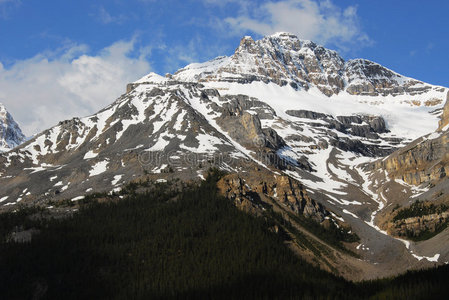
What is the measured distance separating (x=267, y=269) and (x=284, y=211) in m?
65.8

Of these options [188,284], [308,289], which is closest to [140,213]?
[188,284]

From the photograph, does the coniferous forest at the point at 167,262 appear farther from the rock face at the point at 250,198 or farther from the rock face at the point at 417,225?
the rock face at the point at 417,225

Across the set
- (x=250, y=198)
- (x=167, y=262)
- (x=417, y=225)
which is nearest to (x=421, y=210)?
(x=417, y=225)

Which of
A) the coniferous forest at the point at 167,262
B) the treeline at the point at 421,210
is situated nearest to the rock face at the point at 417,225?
the treeline at the point at 421,210

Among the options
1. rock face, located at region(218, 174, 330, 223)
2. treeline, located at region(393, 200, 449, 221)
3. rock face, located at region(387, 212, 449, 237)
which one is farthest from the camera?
treeline, located at region(393, 200, 449, 221)

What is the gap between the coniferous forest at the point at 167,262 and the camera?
106m

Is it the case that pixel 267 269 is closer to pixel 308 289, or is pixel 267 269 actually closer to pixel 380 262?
pixel 308 289

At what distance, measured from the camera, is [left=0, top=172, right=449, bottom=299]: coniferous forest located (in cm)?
10638

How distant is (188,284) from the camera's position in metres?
110

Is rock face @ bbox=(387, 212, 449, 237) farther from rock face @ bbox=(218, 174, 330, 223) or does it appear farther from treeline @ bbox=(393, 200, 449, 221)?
rock face @ bbox=(218, 174, 330, 223)

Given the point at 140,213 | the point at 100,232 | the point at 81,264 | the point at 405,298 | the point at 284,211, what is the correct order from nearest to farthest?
the point at 405,298, the point at 81,264, the point at 100,232, the point at 140,213, the point at 284,211

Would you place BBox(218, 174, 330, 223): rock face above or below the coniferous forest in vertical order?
above

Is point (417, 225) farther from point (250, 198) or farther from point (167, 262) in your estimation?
point (167, 262)

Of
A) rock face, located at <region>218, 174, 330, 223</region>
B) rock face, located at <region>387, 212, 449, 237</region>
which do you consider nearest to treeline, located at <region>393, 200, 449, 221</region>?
rock face, located at <region>387, 212, 449, 237</region>
